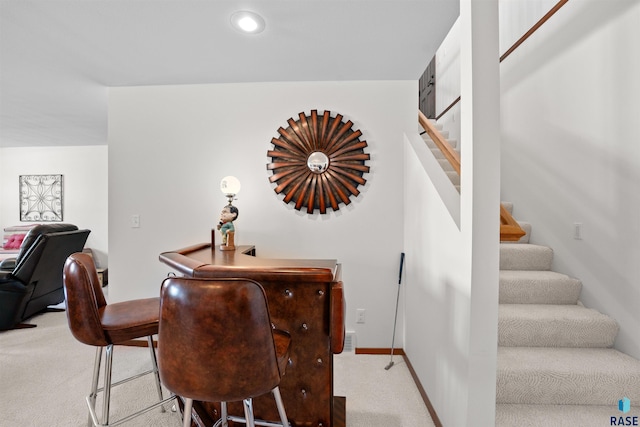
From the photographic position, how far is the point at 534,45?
9.37 ft

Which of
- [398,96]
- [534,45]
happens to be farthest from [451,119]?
[398,96]

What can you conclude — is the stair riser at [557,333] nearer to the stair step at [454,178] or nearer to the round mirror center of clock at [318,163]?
the stair step at [454,178]

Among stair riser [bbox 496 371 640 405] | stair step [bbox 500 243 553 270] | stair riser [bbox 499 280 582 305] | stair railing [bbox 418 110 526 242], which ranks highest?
stair railing [bbox 418 110 526 242]

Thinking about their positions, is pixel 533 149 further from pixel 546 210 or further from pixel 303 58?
pixel 303 58

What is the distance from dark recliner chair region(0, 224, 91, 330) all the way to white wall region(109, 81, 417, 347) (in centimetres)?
122

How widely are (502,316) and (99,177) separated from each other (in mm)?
6470

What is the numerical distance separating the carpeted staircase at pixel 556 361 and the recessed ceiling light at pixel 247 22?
2.41 metres

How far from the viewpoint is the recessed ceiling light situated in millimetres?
1887

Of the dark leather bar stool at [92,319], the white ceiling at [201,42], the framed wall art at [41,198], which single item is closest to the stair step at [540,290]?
the white ceiling at [201,42]

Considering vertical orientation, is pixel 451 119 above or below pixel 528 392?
above

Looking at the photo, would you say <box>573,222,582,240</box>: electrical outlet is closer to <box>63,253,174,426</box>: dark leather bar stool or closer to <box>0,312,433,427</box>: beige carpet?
<box>0,312,433,427</box>: beige carpet

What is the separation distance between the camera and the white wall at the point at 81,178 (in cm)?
562

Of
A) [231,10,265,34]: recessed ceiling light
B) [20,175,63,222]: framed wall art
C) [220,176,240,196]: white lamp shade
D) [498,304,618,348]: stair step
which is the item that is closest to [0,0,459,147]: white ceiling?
[231,10,265,34]: recessed ceiling light

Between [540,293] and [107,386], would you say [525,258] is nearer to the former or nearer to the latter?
[540,293]
